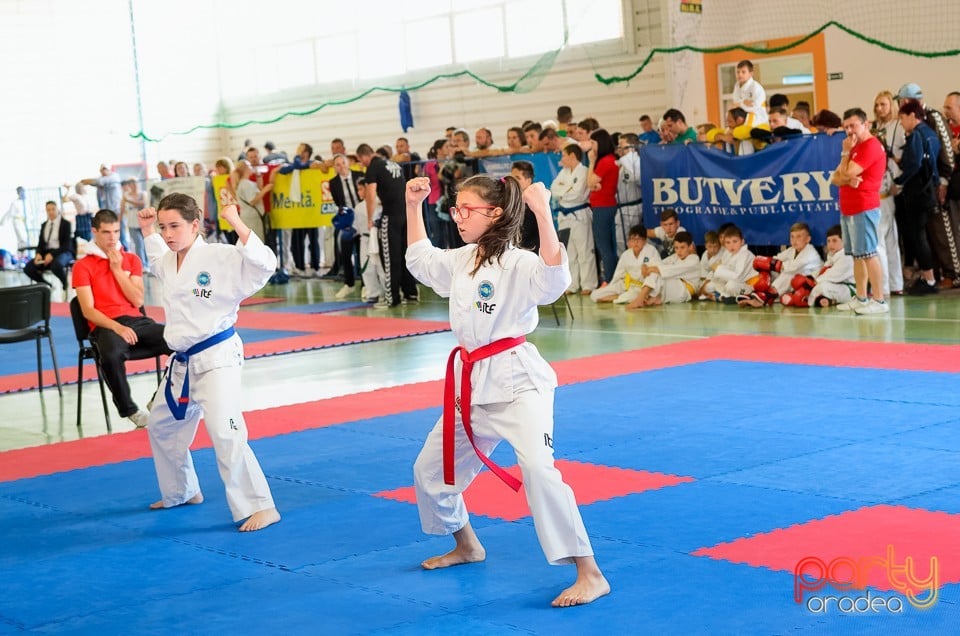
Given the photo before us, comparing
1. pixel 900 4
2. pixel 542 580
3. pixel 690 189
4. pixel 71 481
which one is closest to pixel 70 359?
pixel 71 481

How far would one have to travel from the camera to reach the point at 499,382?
4.04 m

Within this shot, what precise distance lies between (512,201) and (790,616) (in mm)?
1630

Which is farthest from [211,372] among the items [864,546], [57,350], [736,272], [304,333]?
[736,272]

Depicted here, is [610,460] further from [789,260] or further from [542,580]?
[789,260]

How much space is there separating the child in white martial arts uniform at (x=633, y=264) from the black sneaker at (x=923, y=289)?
250 cm

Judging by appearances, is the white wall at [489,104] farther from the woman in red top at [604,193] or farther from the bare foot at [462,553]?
the bare foot at [462,553]

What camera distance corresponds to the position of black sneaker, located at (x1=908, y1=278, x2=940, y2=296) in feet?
36.9

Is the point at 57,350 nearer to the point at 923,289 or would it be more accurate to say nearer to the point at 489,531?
the point at 489,531

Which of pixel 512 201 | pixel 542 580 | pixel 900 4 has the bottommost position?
pixel 542 580

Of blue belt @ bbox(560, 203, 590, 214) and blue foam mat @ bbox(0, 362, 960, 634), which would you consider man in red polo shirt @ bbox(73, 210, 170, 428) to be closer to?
blue foam mat @ bbox(0, 362, 960, 634)

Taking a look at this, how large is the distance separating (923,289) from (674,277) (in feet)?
7.82

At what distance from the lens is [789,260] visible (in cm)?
1133

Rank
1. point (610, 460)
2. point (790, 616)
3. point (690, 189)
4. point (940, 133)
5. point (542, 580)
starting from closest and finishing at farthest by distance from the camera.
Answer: point (790, 616) < point (542, 580) < point (610, 460) < point (940, 133) < point (690, 189)

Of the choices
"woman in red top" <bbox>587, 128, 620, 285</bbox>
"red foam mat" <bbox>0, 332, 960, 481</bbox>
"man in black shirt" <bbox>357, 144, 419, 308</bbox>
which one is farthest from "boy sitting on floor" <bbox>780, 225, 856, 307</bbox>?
"man in black shirt" <bbox>357, 144, 419, 308</bbox>
